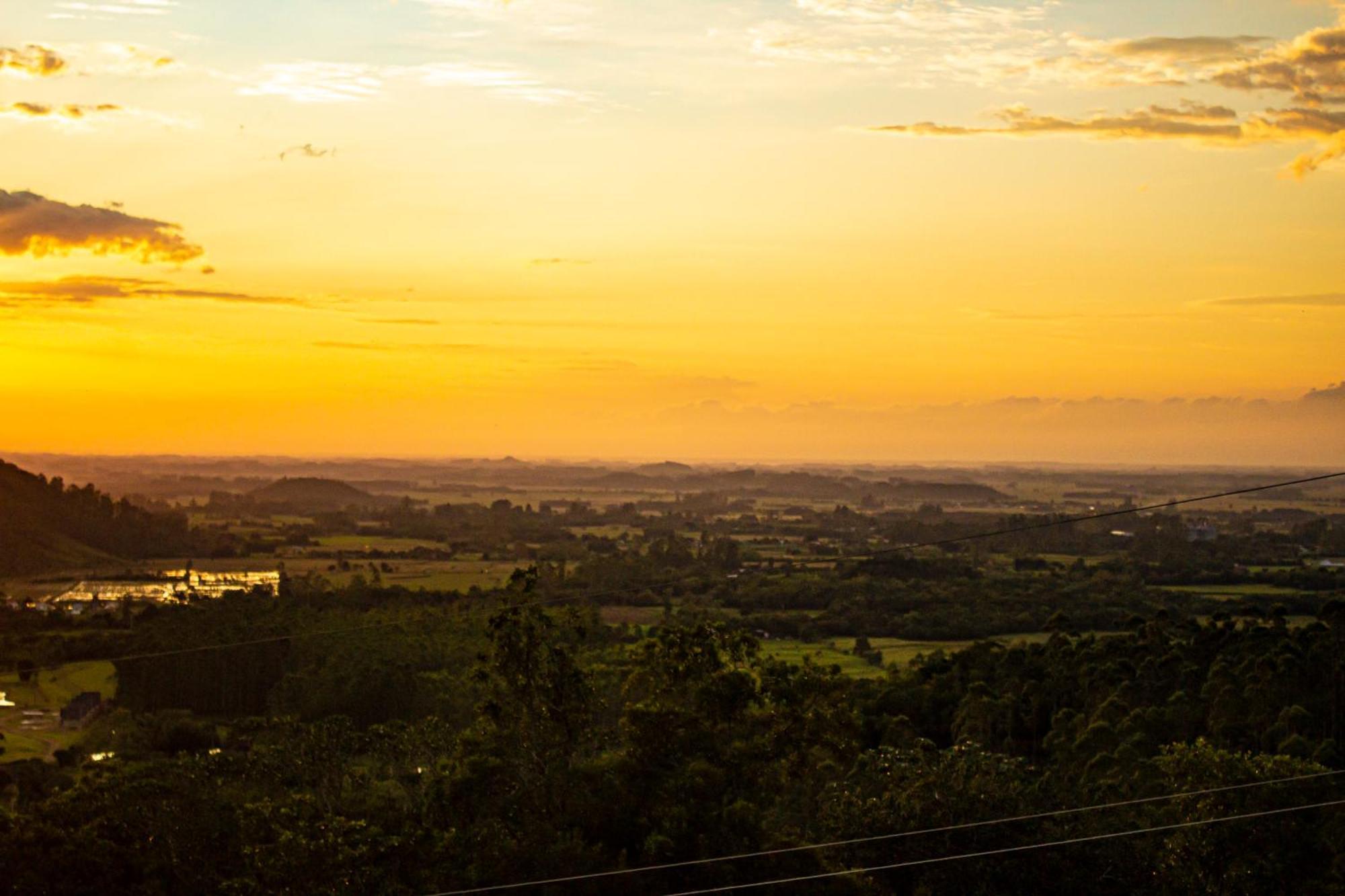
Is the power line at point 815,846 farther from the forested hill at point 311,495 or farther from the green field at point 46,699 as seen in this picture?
the forested hill at point 311,495

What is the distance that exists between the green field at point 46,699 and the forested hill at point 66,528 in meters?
23.9

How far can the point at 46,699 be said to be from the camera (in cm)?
4253

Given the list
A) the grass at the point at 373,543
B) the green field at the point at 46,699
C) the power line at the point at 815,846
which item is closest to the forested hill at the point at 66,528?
the grass at the point at 373,543

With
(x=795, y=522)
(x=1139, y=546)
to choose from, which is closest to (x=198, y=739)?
(x=1139, y=546)

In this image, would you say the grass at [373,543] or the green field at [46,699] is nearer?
the green field at [46,699]

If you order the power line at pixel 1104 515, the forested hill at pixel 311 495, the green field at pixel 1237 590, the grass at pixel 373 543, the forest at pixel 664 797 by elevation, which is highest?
the power line at pixel 1104 515

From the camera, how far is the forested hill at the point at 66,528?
7188 cm

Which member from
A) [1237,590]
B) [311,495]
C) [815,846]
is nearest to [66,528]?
[1237,590]

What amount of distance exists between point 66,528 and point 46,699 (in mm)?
41592

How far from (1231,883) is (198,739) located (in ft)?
92.4

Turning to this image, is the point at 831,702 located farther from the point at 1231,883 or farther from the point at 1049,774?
the point at 1231,883

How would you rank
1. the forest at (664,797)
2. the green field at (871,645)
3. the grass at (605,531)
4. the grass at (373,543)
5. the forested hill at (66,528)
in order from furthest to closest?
1. the grass at (605,531)
2. the grass at (373,543)
3. the forested hill at (66,528)
4. the green field at (871,645)
5. the forest at (664,797)

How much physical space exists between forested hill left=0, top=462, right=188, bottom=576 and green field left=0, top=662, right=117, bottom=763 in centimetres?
2393

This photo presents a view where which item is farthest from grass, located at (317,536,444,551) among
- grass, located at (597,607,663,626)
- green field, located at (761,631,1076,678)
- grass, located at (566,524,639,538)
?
green field, located at (761,631,1076,678)
